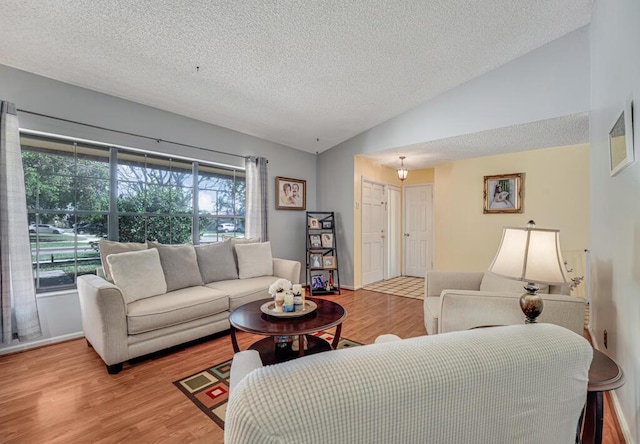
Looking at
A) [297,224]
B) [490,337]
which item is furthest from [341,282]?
[490,337]

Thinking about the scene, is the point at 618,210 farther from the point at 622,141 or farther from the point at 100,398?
the point at 100,398

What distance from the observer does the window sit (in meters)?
2.71

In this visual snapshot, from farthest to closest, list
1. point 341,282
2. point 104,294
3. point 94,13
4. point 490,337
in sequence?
point 341,282 < point 104,294 < point 94,13 < point 490,337

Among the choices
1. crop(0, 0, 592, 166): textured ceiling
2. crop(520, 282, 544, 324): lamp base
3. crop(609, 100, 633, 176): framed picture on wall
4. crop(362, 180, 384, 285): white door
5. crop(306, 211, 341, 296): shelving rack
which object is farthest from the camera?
crop(362, 180, 384, 285): white door

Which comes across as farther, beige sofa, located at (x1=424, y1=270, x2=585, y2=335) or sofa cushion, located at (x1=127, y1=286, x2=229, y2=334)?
sofa cushion, located at (x1=127, y1=286, x2=229, y2=334)

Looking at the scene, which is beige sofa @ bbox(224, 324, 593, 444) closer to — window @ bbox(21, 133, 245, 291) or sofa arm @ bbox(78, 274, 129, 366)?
sofa arm @ bbox(78, 274, 129, 366)

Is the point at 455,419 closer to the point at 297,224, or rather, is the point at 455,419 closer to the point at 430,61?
the point at 430,61

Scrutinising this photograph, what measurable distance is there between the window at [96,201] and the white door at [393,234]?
3.51m

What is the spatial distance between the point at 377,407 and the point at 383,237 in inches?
206

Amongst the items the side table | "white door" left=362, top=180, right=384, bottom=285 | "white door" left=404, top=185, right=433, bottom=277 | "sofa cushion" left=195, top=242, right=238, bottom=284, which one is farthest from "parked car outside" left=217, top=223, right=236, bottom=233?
the side table

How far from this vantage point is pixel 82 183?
2928mm

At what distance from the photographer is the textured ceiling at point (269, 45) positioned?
212 centimetres

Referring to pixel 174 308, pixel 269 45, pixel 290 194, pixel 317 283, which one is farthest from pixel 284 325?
pixel 290 194

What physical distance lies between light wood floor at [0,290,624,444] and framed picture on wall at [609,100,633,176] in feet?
4.88
